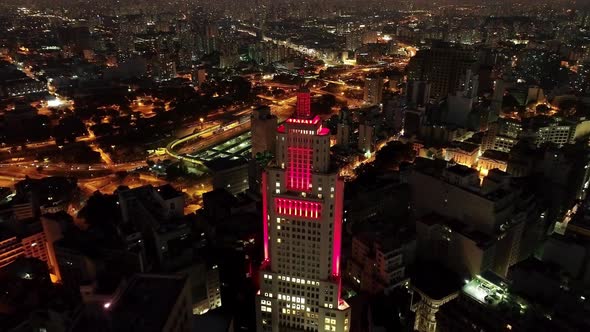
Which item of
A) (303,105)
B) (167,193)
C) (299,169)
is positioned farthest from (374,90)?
(299,169)

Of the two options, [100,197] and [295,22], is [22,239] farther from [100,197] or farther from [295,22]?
[295,22]

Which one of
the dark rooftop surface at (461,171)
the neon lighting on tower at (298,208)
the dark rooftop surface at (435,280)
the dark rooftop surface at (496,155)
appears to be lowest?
the dark rooftop surface at (435,280)

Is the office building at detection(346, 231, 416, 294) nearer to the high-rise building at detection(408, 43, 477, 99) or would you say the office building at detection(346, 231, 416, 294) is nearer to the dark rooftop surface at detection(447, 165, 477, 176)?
the dark rooftop surface at detection(447, 165, 477, 176)

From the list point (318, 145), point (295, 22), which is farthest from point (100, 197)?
point (295, 22)

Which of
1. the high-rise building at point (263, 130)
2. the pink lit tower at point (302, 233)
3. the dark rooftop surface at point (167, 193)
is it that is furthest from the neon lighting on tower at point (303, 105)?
the high-rise building at point (263, 130)

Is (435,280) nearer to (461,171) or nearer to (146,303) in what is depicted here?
(461,171)

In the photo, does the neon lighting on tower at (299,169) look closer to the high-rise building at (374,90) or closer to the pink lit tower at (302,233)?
the pink lit tower at (302,233)
